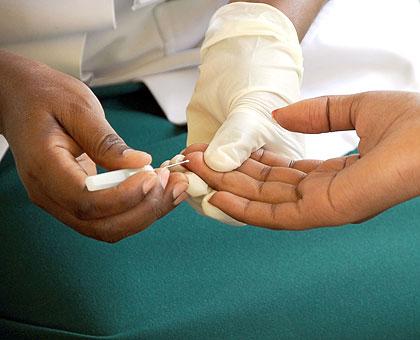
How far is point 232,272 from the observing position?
1016mm

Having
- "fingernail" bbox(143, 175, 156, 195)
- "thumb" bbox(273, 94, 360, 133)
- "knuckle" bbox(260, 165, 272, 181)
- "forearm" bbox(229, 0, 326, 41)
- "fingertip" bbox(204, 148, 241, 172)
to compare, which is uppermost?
"forearm" bbox(229, 0, 326, 41)

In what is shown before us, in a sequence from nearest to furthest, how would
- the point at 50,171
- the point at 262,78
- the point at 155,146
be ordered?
the point at 50,171
the point at 262,78
the point at 155,146

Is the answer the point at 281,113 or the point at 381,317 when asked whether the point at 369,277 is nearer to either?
the point at 381,317

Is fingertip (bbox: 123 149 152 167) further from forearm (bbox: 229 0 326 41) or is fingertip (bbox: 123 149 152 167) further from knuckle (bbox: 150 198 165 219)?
forearm (bbox: 229 0 326 41)

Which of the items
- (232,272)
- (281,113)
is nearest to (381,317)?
(232,272)

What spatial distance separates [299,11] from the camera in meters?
1.12

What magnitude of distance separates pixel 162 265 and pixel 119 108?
313mm

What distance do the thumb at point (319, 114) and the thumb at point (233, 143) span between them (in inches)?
1.6

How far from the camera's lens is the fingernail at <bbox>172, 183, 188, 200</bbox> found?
0.87m

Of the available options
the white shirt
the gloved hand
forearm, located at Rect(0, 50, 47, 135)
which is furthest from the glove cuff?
forearm, located at Rect(0, 50, 47, 135)

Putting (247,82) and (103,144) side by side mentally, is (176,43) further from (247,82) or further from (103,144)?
(103,144)

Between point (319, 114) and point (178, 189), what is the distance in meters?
0.19

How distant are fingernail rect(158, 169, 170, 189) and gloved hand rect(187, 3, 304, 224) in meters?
0.07

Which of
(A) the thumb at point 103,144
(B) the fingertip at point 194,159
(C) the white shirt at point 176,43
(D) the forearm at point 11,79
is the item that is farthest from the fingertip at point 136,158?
(C) the white shirt at point 176,43
